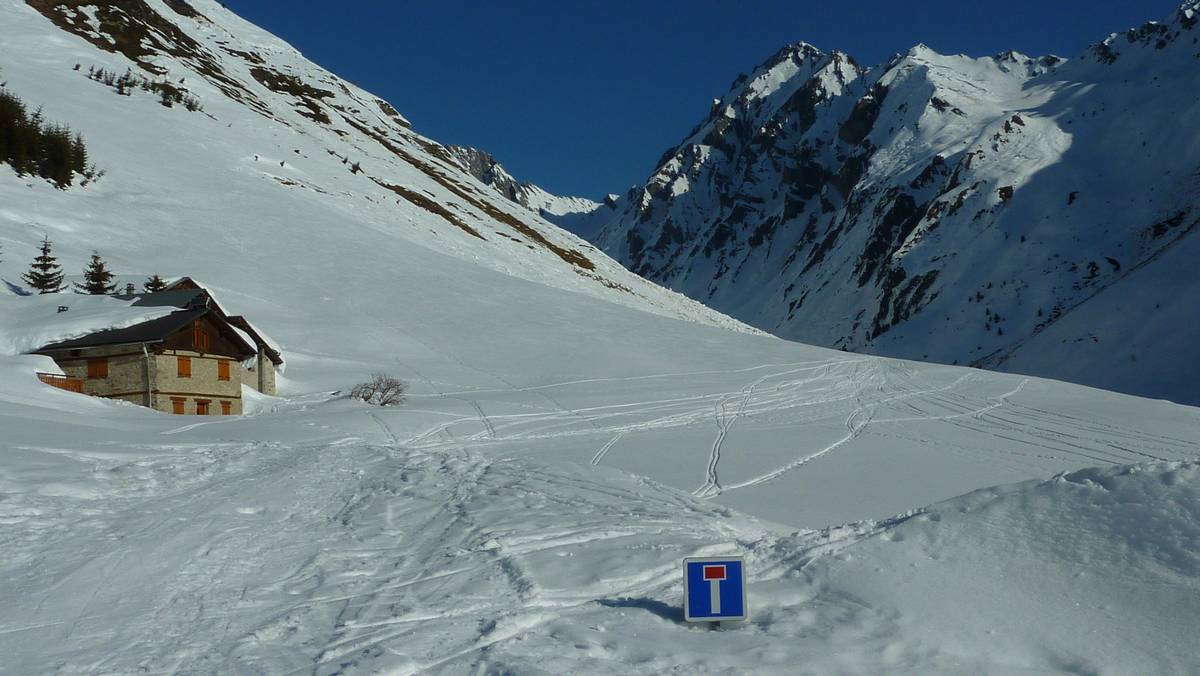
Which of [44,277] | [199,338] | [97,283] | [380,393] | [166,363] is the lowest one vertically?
[380,393]

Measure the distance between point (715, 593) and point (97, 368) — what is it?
2985 centimetres

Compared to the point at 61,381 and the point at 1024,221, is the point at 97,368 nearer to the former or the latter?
the point at 61,381

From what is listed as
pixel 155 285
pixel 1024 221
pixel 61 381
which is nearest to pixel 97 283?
Answer: pixel 155 285

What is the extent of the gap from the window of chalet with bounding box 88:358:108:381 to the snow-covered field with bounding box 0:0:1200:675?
158 cm

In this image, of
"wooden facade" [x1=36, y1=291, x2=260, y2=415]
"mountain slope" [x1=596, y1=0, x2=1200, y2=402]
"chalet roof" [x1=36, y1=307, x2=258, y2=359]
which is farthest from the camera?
"mountain slope" [x1=596, y1=0, x2=1200, y2=402]

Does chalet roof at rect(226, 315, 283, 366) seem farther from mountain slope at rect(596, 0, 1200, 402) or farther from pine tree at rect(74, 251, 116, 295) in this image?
mountain slope at rect(596, 0, 1200, 402)

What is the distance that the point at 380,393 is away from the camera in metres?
31.2

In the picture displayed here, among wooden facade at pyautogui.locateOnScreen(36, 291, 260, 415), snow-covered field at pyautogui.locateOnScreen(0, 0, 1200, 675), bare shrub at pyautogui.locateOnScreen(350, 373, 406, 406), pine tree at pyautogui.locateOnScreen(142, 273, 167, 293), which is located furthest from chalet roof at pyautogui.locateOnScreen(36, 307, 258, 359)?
pine tree at pyautogui.locateOnScreen(142, 273, 167, 293)

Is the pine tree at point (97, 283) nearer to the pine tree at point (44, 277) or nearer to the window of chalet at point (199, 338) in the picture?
the pine tree at point (44, 277)

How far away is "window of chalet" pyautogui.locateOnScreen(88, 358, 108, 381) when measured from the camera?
99.2 ft

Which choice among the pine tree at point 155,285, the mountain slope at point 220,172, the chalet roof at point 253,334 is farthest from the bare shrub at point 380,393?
the mountain slope at point 220,172

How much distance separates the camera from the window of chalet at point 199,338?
32125 mm

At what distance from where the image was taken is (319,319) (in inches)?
1837

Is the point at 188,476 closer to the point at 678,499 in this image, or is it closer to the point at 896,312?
the point at 678,499
